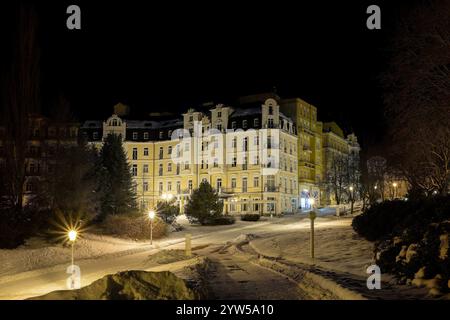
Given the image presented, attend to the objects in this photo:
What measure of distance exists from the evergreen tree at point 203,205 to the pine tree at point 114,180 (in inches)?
321

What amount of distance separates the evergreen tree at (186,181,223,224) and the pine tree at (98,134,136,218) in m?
8.14

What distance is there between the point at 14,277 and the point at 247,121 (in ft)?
172

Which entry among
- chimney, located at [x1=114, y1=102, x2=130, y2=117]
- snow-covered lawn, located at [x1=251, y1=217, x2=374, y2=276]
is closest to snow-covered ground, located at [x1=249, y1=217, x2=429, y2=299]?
snow-covered lawn, located at [x1=251, y1=217, x2=374, y2=276]

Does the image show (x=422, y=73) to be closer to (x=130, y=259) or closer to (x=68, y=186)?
(x=130, y=259)

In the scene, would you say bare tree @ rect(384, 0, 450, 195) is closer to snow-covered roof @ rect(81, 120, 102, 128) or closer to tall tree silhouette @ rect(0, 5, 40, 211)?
tall tree silhouette @ rect(0, 5, 40, 211)

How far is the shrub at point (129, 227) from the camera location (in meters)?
37.5

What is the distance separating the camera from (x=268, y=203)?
229 ft

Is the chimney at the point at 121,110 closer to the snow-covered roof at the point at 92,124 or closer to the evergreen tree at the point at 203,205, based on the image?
the snow-covered roof at the point at 92,124

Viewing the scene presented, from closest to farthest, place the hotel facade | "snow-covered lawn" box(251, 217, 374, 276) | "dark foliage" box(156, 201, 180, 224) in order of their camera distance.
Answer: "snow-covered lawn" box(251, 217, 374, 276) → "dark foliage" box(156, 201, 180, 224) → the hotel facade

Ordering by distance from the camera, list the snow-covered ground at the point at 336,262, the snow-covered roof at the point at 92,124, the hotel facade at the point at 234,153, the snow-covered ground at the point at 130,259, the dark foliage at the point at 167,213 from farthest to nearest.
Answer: the snow-covered roof at the point at 92,124 → the hotel facade at the point at 234,153 → the dark foliage at the point at 167,213 → the snow-covered ground at the point at 130,259 → the snow-covered ground at the point at 336,262

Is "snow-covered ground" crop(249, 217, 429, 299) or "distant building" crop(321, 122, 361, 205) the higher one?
"distant building" crop(321, 122, 361, 205)

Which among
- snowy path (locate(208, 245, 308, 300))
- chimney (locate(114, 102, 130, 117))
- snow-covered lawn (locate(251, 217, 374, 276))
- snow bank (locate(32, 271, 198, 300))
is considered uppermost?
chimney (locate(114, 102, 130, 117))

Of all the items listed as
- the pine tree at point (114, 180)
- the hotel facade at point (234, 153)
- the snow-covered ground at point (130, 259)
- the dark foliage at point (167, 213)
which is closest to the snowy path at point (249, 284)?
the snow-covered ground at point (130, 259)

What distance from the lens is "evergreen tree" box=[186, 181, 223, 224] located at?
51.8 meters
